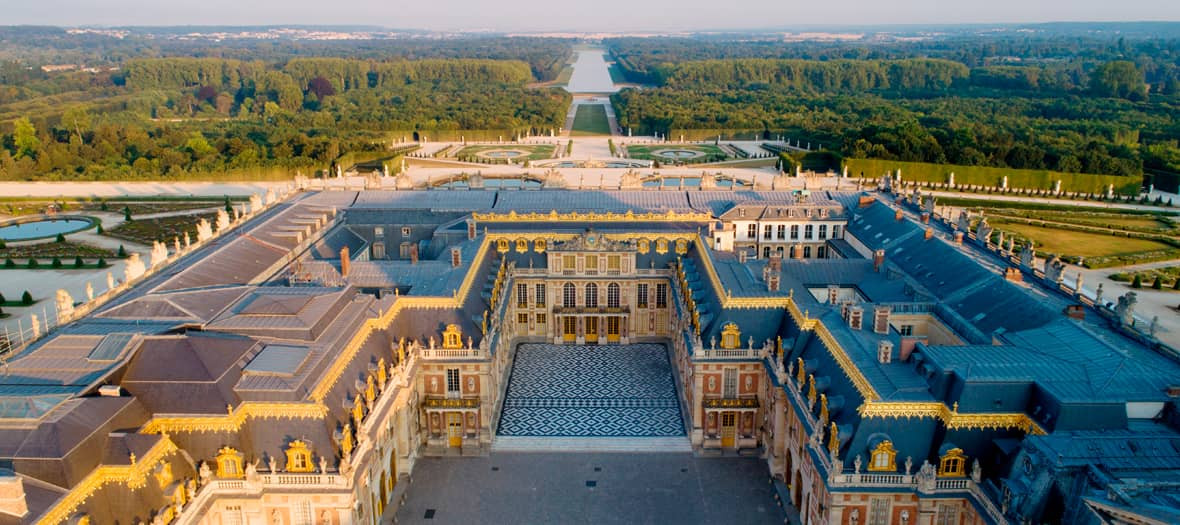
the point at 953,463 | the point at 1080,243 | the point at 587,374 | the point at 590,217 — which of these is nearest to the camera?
the point at 953,463

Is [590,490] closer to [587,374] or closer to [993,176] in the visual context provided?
[587,374]

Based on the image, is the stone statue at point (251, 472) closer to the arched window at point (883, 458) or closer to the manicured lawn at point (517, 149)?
the arched window at point (883, 458)

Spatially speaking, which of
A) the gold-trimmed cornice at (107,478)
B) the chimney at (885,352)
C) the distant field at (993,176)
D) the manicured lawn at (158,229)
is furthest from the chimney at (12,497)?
the distant field at (993,176)

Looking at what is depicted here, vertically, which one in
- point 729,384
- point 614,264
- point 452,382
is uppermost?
point 614,264

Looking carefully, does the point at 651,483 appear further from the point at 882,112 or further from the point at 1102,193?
the point at 882,112

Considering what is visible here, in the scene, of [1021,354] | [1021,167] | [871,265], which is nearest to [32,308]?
[871,265]

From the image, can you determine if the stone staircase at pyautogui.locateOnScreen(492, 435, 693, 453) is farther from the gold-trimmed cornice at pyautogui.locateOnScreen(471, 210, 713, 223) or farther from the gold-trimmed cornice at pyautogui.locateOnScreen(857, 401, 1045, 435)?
the gold-trimmed cornice at pyautogui.locateOnScreen(471, 210, 713, 223)

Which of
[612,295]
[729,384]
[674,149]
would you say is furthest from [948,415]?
[674,149]

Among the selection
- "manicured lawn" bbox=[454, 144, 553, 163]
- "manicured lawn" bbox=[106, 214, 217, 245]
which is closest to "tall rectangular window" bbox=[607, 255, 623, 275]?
"manicured lawn" bbox=[106, 214, 217, 245]
